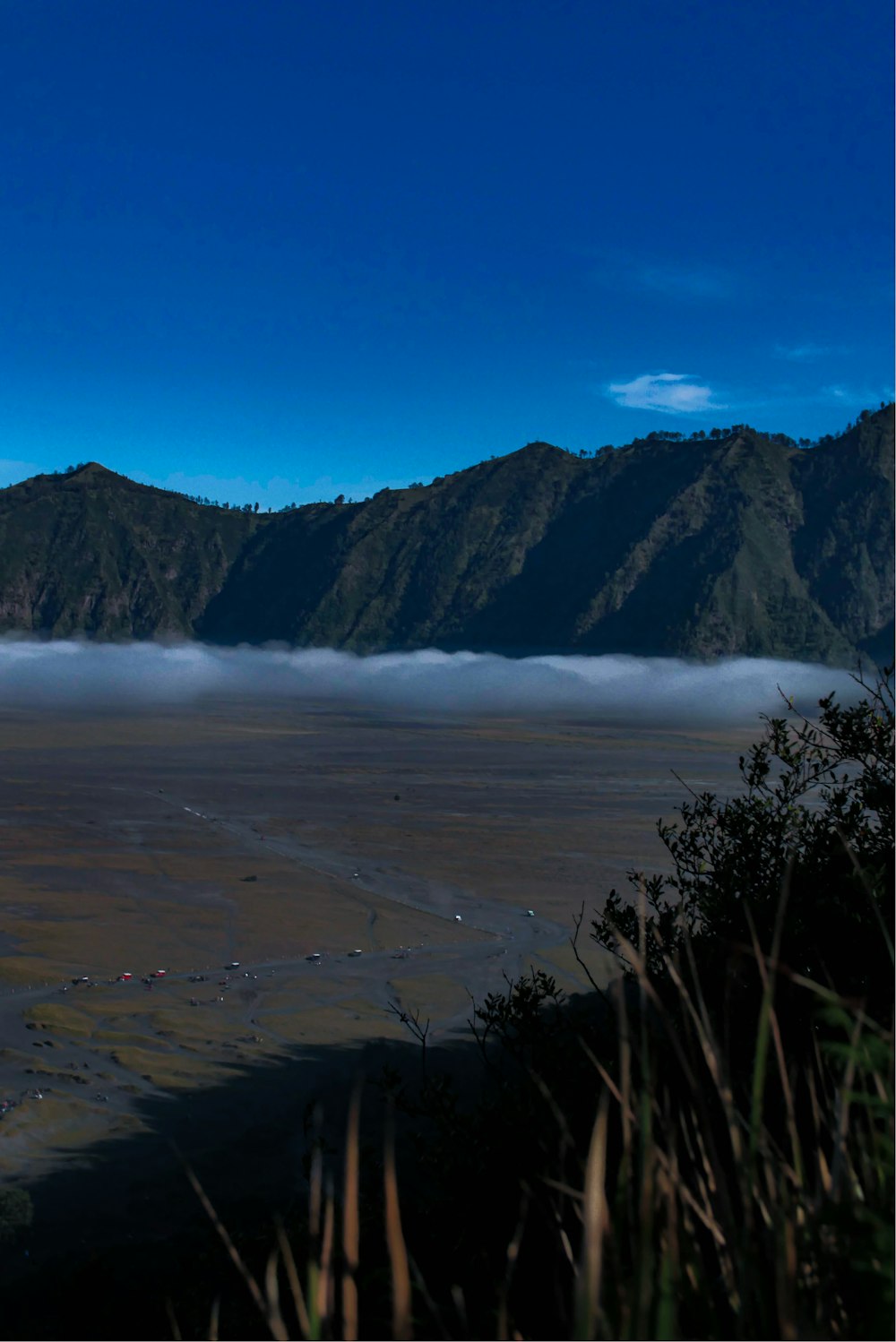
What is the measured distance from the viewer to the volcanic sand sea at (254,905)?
23.8m

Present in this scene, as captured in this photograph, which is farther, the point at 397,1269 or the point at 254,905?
the point at 254,905

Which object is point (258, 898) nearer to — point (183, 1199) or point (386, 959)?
point (386, 959)

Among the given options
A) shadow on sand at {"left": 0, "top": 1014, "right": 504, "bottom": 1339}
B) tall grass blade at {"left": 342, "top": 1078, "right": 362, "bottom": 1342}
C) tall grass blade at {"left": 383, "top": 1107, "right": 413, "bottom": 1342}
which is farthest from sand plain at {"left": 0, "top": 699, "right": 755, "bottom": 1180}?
tall grass blade at {"left": 383, "top": 1107, "right": 413, "bottom": 1342}

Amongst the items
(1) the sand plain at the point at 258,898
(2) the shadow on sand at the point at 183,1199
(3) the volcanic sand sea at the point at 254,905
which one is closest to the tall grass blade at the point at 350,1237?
(3) the volcanic sand sea at the point at 254,905

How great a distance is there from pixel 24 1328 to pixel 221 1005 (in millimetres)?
16175

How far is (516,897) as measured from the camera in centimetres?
4644

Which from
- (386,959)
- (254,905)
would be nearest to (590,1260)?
(386,959)

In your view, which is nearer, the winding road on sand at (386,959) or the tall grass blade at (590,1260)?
the tall grass blade at (590,1260)

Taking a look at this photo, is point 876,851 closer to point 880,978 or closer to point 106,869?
point 880,978

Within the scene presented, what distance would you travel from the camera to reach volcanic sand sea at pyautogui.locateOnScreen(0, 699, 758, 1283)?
23.8 metres

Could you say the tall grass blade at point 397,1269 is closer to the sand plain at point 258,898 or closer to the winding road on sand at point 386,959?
the sand plain at point 258,898

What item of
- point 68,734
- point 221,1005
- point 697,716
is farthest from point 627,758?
point 221,1005

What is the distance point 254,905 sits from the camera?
141 feet

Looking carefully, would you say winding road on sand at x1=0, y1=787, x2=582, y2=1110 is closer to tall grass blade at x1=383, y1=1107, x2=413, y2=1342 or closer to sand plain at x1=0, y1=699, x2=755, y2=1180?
sand plain at x1=0, y1=699, x2=755, y2=1180
